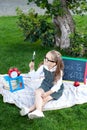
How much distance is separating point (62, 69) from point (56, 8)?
2.11 metres

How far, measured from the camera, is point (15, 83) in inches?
214

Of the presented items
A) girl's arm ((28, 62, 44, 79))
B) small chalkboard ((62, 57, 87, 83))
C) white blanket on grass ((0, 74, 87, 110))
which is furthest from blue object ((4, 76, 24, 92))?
small chalkboard ((62, 57, 87, 83))

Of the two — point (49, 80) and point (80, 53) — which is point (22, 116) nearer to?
point (49, 80)

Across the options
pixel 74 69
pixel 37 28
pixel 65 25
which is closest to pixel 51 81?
pixel 74 69

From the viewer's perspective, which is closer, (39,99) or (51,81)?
(39,99)

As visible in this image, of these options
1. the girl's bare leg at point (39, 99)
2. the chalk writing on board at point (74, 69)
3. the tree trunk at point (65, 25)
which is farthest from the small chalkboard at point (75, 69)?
the tree trunk at point (65, 25)

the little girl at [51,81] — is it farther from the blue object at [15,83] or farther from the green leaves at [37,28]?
the green leaves at [37,28]

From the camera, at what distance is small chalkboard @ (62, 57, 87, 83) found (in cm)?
552

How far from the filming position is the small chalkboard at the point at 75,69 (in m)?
5.52

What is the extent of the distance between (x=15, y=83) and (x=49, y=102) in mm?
635

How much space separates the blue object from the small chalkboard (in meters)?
0.68

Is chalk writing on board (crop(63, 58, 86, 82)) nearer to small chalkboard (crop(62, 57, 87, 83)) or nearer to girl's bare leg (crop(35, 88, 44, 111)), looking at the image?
small chalkboard (crop(62, 57, 87, 83))

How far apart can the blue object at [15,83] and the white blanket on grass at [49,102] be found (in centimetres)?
6

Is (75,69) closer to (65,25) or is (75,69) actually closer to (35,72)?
(35,72)
